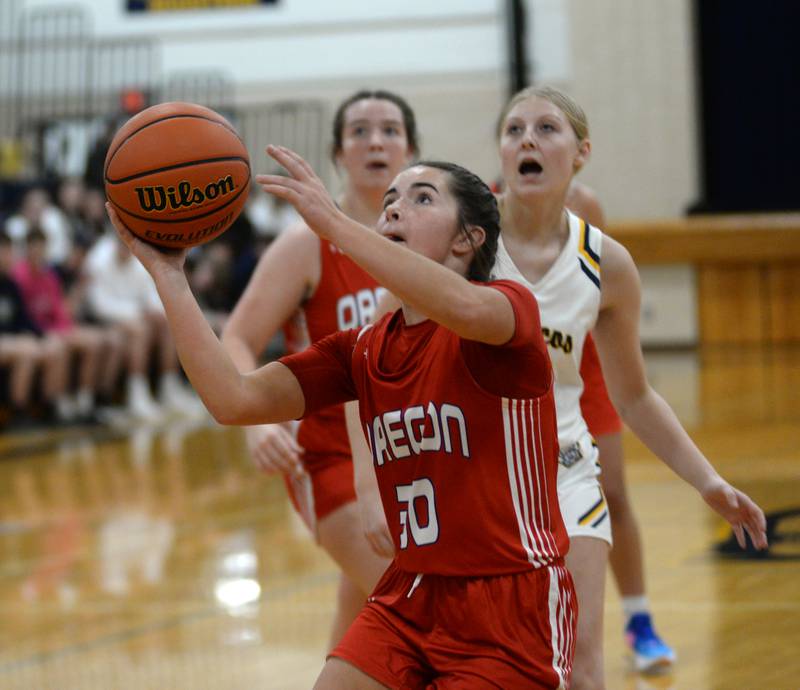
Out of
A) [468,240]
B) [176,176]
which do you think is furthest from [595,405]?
[176,176]

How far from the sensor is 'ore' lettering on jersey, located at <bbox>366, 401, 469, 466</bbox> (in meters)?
2.59

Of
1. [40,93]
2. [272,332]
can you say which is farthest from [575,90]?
[272,332]

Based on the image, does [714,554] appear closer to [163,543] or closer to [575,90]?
[163,543]

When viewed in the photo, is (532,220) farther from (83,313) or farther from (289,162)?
(83,313)

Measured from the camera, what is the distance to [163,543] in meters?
6.82

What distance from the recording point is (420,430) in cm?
262

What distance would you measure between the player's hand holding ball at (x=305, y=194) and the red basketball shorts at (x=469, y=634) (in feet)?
2.31

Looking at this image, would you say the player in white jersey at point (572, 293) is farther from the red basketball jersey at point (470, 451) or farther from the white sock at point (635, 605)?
the white sock at point (635, 605)

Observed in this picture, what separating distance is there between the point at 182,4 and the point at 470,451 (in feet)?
48.0

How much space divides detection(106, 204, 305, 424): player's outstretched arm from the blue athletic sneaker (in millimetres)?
1983

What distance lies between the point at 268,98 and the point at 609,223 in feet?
14.1

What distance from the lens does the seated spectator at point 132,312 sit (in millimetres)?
12141

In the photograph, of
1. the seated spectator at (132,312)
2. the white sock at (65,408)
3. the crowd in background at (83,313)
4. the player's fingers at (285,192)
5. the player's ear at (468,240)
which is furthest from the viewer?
the seated spectator at (132,312)

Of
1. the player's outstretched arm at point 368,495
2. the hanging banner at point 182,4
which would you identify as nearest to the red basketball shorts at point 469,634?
the player's outstretched arm at point 368,495
